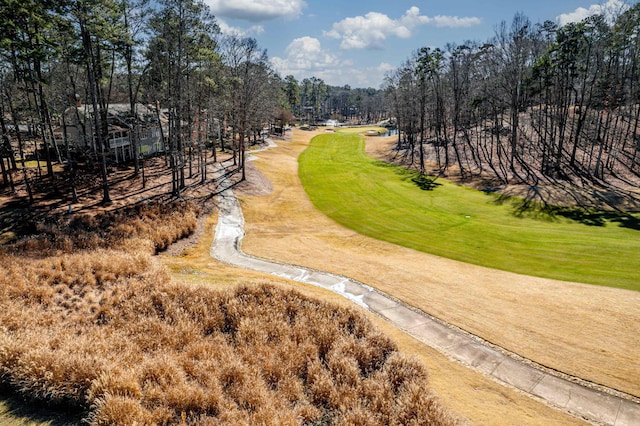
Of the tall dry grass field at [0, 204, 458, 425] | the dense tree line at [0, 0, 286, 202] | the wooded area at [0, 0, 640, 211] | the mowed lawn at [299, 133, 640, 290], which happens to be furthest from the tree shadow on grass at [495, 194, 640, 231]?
the dense tree line at [0, 0, 286, 202]

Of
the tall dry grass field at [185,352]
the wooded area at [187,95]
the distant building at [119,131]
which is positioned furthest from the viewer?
the distant building at [119,131]

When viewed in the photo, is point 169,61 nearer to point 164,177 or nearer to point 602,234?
point 164,177

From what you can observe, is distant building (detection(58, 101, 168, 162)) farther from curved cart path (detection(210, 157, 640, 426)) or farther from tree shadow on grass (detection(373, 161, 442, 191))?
tree shadow on grass (detection(373, 161, 442, 191))

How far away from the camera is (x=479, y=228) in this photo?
2842cm

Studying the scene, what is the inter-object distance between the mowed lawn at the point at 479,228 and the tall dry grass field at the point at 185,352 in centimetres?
1356

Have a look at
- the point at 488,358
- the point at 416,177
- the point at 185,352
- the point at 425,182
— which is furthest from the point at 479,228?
the point at 185,352

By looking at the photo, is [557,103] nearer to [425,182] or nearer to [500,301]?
[425,182]

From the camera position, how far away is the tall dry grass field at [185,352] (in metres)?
9.74

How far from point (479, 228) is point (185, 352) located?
24.0 meters

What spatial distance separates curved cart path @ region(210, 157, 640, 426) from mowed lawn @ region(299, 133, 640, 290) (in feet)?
28.2

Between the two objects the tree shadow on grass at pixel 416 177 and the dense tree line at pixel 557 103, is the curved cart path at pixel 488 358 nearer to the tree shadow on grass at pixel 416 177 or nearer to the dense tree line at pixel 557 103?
the tree shadow on grass at pixel 416 177

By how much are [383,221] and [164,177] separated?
23001 millimetres

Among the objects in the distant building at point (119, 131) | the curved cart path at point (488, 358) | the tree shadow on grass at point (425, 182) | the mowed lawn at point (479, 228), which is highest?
the distant building at point (119, 131)

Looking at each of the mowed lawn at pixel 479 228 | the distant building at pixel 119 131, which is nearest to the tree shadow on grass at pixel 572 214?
the mowed lawn at pixel 479 228
